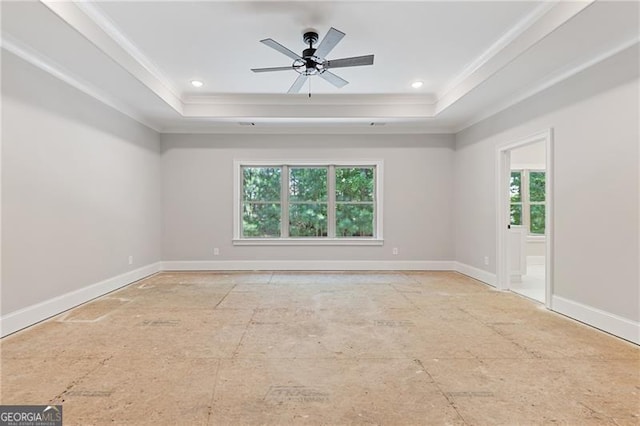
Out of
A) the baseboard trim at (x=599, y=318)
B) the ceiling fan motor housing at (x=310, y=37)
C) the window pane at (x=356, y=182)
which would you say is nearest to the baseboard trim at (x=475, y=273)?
the baseboard trim at (x=599, y=318)

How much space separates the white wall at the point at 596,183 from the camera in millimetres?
2906

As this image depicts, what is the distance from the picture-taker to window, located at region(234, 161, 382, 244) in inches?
253

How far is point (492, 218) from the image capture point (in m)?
5.00

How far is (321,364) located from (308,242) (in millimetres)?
3941

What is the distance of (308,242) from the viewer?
6.32 m

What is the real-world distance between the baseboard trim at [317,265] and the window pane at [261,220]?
1.91 ft

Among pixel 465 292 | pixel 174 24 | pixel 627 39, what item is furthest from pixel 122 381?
pixel 627 39

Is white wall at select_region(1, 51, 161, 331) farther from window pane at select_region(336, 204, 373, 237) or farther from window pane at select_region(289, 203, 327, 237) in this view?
window pane at select_region(336, 204, 373, 237)

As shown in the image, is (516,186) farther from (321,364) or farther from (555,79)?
(321,364)

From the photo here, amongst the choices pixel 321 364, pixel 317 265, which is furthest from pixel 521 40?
pixel 317 265

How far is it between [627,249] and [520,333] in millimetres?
1227

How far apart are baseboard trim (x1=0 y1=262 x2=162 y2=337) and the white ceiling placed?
251 cm

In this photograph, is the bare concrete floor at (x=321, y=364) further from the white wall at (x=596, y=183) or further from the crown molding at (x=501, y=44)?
the crown molding at (x=501, y=44)

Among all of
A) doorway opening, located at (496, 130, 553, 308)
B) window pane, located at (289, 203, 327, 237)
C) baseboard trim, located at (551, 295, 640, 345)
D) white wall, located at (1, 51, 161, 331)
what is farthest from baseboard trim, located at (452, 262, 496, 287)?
white wall, located at (1, 51, 161, 331)
